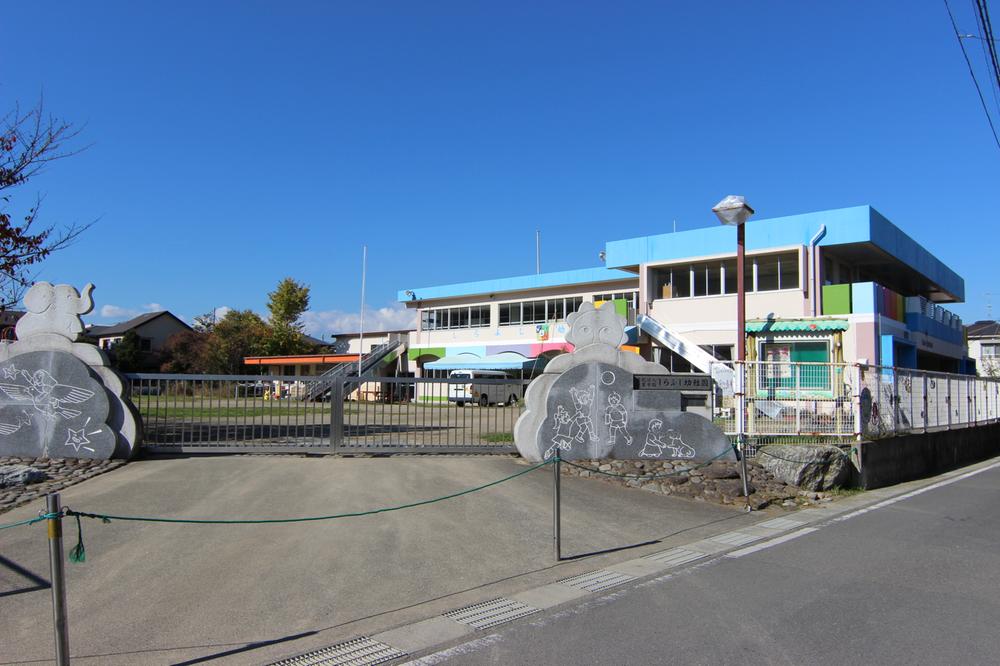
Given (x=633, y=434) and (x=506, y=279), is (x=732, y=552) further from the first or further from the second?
(x=506, y=279)

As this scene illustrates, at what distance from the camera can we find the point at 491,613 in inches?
231

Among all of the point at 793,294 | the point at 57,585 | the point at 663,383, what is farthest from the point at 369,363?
the point at 57,585

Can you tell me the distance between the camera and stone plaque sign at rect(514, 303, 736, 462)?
39.5ft

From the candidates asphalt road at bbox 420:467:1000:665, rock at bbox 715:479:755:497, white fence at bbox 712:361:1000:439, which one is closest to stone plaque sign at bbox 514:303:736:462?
rock at bbox 715:479:755:497

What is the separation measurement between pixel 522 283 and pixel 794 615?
37.8m

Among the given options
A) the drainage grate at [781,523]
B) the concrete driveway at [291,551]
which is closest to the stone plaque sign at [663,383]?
the concrete driveway at [291,551]

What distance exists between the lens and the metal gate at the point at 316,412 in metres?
11.7

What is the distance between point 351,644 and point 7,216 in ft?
42.3

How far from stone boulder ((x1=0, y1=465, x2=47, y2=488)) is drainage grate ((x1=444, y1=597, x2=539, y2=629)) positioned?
7070 mm

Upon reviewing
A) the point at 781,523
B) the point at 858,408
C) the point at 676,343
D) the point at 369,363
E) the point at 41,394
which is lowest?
the point at 781,523

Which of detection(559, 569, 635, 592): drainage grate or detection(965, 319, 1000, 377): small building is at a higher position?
detection(965, 319, 1000, 377): small building

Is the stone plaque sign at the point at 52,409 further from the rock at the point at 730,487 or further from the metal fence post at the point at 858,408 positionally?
the metal fence post at the point at 858,408

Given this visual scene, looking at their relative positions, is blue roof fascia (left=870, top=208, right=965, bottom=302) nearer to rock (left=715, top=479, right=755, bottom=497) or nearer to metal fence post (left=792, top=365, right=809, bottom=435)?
metal fence post (left=792, top=365, right=809, bottom=435)

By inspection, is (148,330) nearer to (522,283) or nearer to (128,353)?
(128,353)
